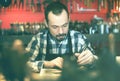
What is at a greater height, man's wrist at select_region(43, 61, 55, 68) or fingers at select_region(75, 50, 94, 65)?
fingers at select_region(75, 50, 94, 65)

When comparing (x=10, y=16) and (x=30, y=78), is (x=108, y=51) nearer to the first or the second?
(x=30, y=78)

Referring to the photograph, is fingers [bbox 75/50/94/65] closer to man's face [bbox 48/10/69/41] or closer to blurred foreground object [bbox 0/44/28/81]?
blurred foreground object [bbox 0/44/28/81]

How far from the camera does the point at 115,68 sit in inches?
6.3

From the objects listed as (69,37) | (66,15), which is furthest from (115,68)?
(69,37)

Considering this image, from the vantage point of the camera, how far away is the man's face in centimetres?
80

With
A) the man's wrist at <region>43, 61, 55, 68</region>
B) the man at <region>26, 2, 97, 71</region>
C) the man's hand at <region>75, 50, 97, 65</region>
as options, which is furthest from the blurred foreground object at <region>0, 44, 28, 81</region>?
the man at <region>26, 2, 97, 71</region>

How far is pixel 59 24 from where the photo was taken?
2.70ft

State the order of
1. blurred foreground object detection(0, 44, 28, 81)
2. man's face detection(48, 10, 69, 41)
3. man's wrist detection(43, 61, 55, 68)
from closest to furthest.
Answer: blurred foreground object detection(0, 44, 28, 81) → man's wrist detection(43, 61, 55, 68) → man's face detection(48, 10, 69, 41)

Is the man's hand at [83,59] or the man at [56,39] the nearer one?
the man's hand at [83,59]

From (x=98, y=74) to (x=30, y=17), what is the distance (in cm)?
194

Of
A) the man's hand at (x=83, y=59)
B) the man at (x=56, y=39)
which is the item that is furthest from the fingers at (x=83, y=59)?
the man at (x=56, y=39)

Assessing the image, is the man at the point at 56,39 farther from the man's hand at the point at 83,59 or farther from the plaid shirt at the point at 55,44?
the man's hand at the point at 83,59

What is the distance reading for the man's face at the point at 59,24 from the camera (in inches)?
31.3

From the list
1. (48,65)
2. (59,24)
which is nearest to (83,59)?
(48,65)
